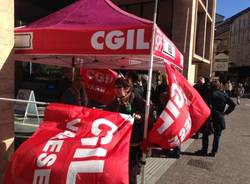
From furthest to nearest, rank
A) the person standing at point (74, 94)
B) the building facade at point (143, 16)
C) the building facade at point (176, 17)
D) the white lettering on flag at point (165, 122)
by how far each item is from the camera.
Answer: the building facade at point (176, 17), the person standing at point (74, 94), the building facade at point (143, 16), the white lettering on flag at point (165, 122)

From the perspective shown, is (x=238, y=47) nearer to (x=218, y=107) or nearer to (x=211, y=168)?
(x=218, y=107)

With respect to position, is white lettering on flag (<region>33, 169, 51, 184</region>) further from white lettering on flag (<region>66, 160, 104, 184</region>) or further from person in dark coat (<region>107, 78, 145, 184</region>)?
person in dark coat (<region>107, 78, 145, 184</region>)

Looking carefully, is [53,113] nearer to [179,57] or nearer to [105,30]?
[105,30]

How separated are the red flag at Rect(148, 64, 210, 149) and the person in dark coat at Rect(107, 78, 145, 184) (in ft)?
0.77

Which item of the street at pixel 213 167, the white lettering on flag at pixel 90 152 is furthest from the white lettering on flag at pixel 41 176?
the street at pixel 213 167

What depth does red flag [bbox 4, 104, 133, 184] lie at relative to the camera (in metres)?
3.52

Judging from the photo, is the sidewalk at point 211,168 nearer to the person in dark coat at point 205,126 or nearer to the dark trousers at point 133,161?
the person in dark coat at point 205,126

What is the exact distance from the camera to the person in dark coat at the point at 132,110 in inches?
177

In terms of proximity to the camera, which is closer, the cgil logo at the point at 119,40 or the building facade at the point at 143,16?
the building facade at the point at 143,16

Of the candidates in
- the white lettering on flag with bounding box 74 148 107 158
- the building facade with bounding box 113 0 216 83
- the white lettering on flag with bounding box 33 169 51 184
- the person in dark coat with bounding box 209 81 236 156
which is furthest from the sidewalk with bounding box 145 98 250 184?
the building facade with bounding box 113 0 216 83

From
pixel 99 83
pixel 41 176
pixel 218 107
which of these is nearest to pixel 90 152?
pixel 41 176

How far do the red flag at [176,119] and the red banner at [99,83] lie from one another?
3186 millimetres

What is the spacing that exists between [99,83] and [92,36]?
3.01 m

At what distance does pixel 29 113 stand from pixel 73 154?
8.18 m
